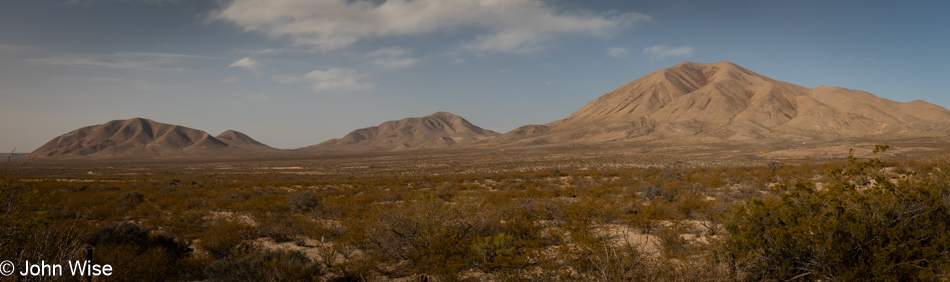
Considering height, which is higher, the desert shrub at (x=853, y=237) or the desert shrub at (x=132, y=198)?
the desert shrub at (x=853, y=237)

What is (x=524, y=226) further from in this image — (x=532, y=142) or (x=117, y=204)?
(x=532, y=142)

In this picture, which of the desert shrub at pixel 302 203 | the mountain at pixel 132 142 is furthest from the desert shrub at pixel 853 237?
the mountain at pixel 132 142

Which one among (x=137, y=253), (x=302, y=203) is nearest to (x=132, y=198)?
(x=302, y=203)

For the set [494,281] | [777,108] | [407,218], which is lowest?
[494,281]

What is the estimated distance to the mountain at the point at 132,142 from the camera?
15850 cm

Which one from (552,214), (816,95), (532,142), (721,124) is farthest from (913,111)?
(552,214)

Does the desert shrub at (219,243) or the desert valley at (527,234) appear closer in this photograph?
the desert valley at (527,234)

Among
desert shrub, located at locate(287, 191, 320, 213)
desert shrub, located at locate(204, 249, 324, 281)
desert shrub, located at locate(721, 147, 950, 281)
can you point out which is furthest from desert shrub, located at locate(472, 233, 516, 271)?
desert shrub, located at locate(287, 191, 320, 213)

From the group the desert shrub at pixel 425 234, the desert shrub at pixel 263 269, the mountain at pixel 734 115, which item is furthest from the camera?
the mountain at pixel 734 115

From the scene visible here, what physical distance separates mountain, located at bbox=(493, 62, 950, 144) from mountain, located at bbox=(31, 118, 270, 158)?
130m

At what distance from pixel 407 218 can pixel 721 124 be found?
413 ft

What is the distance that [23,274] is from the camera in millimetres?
4461

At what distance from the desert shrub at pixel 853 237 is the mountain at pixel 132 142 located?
181759 mm

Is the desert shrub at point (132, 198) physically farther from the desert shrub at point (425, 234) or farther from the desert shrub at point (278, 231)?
the desert shrub at point (425, 234)
